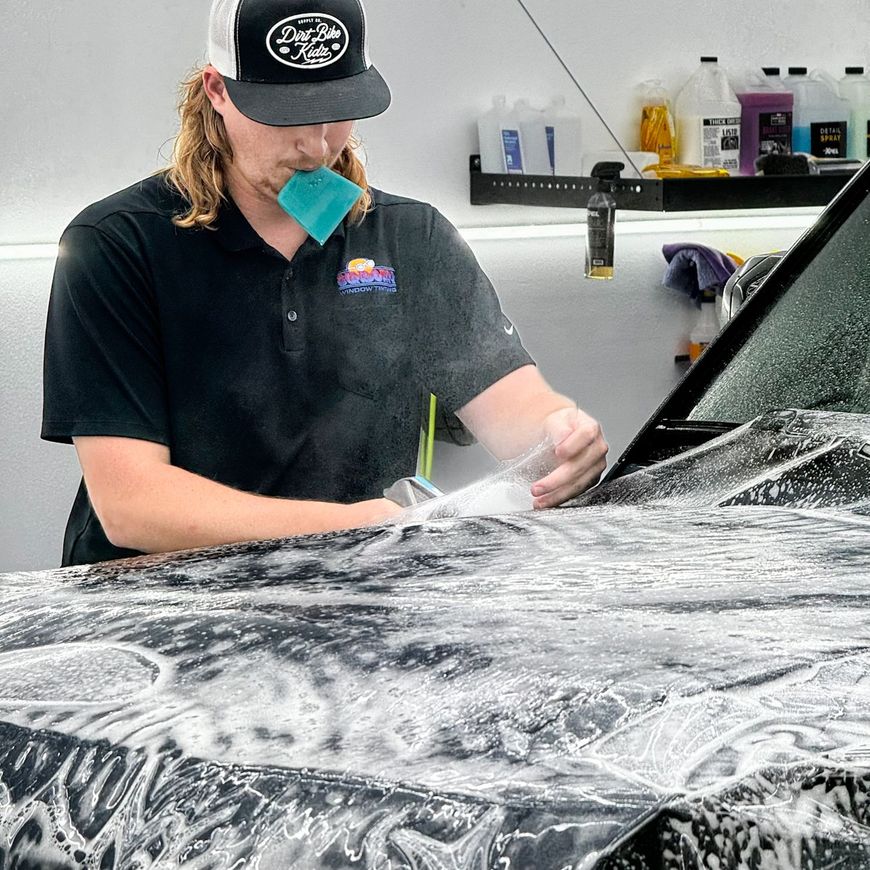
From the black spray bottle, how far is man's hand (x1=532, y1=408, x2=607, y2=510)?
198 centimetres

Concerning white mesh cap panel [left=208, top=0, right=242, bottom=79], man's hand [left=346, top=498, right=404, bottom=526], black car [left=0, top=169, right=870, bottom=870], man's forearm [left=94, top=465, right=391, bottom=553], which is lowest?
man's forearm [left=94, top=465, right=391, bottom=553]

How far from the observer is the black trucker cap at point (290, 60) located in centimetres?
177

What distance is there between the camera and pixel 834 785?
605 mm

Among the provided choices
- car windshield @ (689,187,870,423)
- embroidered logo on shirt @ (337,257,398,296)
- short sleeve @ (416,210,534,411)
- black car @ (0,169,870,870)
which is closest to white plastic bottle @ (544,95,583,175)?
short sleeve @ (416,210,534,411)

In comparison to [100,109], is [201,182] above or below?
below

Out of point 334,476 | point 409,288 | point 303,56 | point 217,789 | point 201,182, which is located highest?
point 303,56

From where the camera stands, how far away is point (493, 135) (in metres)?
4.00

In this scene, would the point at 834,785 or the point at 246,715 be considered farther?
the point at 246,715

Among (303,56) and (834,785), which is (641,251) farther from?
(834,785)

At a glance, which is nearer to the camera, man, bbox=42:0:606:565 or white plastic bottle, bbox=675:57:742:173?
man, bbox=42:0:606:565

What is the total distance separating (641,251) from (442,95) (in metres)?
0.93

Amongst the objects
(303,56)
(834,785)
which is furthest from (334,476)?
(834,785)

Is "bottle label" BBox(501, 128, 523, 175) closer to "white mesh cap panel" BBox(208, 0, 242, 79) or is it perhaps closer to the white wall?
the white wall

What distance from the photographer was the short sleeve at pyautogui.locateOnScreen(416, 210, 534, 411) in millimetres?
2045
